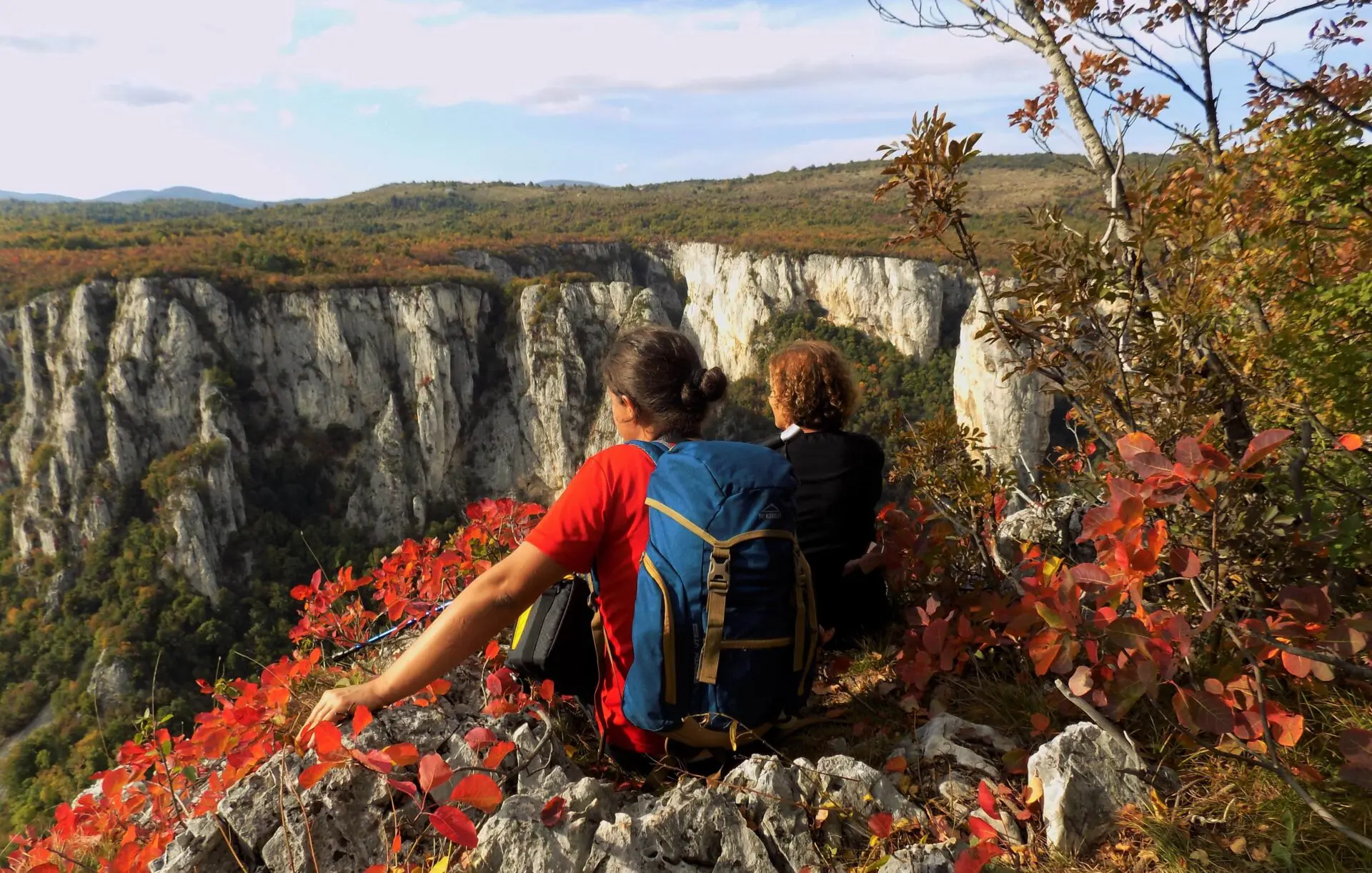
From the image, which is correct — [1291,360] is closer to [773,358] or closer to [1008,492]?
[1008,492]

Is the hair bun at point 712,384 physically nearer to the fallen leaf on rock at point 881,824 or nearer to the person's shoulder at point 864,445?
the person's shoulder at point 864,445

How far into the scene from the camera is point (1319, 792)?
1491 millimetres

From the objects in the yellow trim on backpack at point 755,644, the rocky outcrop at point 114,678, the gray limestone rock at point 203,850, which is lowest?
the rocky outcrop at point 114,678

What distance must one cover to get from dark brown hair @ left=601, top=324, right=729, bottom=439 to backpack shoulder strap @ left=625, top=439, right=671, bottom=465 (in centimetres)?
12

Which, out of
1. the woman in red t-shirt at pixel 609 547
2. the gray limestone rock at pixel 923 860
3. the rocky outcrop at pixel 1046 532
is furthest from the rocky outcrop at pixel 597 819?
the rocky outcrop at pixel 1046 532

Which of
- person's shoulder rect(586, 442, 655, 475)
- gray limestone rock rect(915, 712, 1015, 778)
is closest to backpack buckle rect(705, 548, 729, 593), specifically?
person's shoulder rect(586, 442, 655, 475)

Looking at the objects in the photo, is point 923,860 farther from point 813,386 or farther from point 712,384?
point 813,386

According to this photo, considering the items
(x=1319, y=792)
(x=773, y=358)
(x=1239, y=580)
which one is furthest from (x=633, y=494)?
(x=1319, y=792)

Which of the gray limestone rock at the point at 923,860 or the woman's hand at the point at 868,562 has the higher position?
the woman's hand at the point at 868,562

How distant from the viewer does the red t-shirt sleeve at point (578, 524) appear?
5.89ft

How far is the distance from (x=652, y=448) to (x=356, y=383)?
43.6m

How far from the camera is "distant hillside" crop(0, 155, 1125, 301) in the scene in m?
39.8

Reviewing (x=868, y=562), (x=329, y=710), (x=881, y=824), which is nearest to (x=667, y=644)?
(x=881, y=824)

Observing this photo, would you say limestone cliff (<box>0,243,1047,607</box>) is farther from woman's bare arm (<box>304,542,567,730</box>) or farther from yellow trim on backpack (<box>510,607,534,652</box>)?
woman's bare arm (<box>304,542,567,730</box>)
